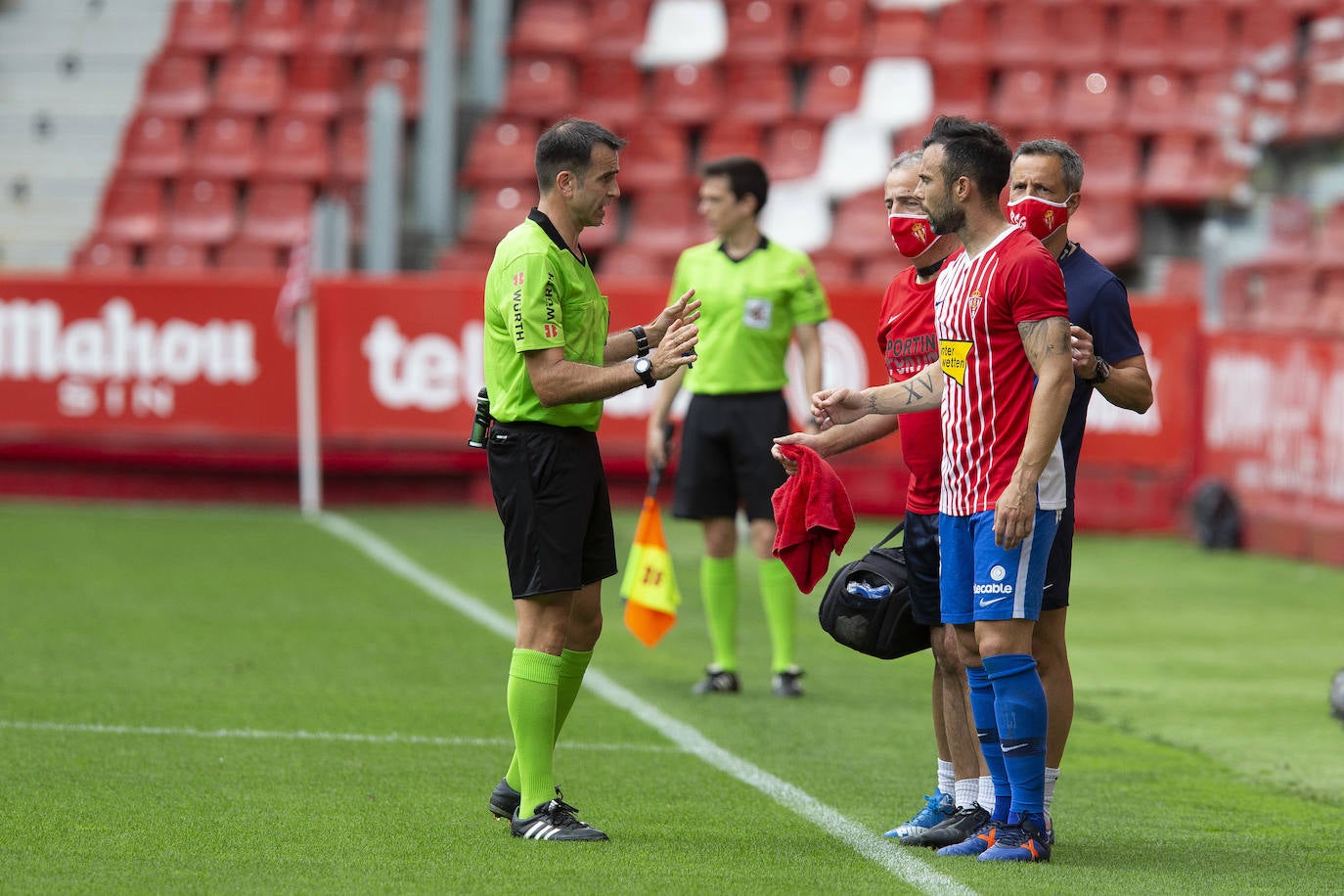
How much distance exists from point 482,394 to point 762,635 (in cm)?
465

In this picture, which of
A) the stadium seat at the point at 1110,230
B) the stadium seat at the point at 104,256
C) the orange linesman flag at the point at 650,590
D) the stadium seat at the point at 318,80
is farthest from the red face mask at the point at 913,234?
the stadium seat at the point at 318,80

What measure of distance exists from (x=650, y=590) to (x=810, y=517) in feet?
8.70

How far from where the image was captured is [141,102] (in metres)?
19.0

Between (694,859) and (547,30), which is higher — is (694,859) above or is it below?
below

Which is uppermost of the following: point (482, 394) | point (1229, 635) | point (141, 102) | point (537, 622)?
point (141, 102)

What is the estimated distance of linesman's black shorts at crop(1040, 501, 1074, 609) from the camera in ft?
17.2

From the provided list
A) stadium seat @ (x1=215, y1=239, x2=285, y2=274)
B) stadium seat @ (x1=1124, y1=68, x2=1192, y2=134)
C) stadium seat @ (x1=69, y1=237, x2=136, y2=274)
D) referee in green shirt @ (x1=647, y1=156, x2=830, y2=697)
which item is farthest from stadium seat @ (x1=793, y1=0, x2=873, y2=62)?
referee in green shirt @ (x1=647, y1=156, x2=830, y2=697)

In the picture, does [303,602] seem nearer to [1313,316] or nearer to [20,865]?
[20,865]

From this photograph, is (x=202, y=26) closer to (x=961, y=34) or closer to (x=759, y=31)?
(x=759, y=31)

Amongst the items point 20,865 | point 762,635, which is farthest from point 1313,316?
point 20,865

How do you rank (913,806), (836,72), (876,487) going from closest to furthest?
1. (913,806)
2. (876,487)
3. (836,72)

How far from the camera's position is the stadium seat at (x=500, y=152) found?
17766mm

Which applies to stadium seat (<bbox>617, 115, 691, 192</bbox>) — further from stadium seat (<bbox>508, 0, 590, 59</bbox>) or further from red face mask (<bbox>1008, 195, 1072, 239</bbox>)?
red face mask (<bbox>1008, 195, 1072, 239</bbox>)

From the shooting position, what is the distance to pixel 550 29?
19.0 m
